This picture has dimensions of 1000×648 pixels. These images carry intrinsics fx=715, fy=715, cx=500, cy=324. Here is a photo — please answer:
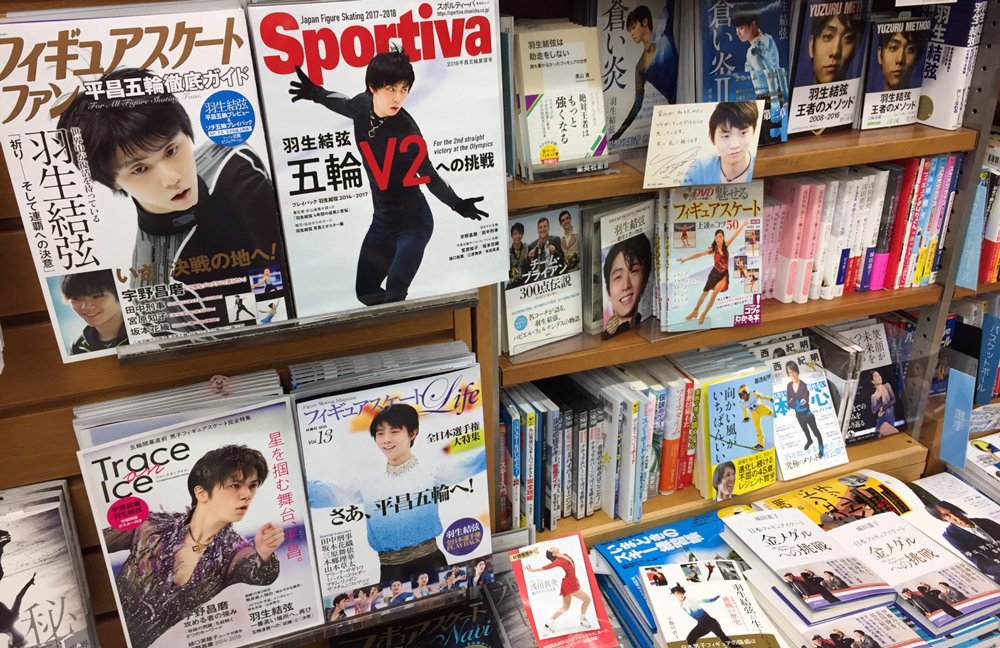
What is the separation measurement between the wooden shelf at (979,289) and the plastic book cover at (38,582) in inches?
79.7

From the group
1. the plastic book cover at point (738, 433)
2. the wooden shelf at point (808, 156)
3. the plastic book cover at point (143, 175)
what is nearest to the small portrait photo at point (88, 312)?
the plastic book cover at point (143, 175)

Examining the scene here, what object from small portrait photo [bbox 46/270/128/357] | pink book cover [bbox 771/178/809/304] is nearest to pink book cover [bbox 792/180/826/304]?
pink book cover [bbox 771/178/809/304]

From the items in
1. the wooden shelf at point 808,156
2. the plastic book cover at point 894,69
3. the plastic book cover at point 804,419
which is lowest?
the plastic book cover at point 804,419

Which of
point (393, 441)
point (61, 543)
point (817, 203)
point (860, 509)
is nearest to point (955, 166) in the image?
point (817, 203)

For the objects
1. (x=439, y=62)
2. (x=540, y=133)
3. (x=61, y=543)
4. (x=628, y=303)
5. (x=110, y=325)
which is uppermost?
(x=439, y=62)

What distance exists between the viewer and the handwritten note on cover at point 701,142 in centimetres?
135

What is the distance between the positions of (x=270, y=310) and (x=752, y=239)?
3.47 feet

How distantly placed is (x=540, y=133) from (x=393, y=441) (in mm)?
614

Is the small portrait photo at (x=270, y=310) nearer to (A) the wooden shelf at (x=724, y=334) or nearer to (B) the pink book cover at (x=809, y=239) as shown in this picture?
(A) the wooden shelf at (x=724, y=334)

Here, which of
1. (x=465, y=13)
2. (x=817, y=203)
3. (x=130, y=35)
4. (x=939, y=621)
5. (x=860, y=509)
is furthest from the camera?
(x=860, y=509)

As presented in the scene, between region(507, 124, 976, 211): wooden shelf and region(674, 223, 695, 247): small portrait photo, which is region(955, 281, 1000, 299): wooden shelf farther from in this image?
region(674, 223, 695, 247): small portrait photo

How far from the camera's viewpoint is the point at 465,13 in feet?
3.28

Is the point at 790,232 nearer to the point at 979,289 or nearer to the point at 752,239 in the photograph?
the point at 752,239

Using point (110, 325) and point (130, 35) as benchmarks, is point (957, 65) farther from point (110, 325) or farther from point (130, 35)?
point (110, 325)
